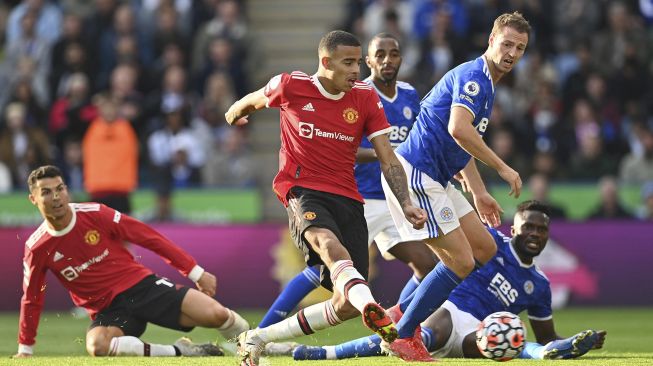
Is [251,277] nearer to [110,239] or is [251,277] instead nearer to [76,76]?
[76,76]

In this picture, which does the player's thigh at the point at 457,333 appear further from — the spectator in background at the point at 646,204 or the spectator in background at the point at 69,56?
the spectator in background at the point at 69,56

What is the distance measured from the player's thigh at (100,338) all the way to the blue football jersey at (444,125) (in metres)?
2.69

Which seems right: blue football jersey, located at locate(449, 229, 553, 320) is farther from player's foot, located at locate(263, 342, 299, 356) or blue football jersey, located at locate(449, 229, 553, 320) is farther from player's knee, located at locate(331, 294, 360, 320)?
player's knee, located at locate(331, 294, 360, 320)

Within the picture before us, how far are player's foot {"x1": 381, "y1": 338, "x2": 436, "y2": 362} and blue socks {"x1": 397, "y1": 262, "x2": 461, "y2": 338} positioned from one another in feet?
0.37

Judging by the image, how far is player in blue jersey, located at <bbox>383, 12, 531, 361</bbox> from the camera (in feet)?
27.8

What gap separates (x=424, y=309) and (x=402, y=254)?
1504mm

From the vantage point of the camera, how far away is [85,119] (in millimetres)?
17000

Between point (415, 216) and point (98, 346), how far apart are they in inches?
124

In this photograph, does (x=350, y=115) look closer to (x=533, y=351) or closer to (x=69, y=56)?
(x=533, y=351)

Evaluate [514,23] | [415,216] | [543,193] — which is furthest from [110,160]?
[415,216]

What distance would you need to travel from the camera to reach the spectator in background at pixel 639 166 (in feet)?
55.6

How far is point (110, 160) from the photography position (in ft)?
50.7

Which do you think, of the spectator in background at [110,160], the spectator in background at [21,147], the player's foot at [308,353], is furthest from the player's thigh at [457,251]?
the spectator in background at [21,147]

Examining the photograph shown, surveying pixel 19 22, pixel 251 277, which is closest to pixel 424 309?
pixel 251 277
